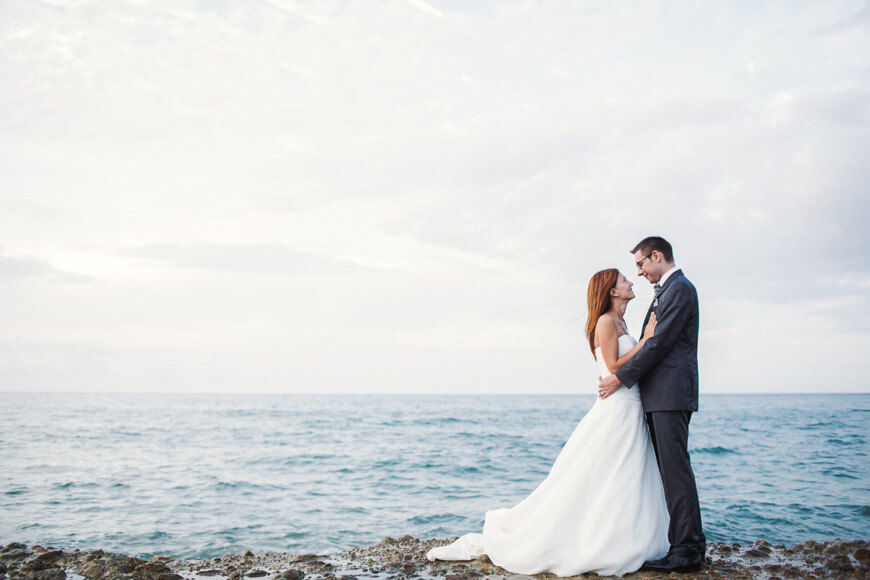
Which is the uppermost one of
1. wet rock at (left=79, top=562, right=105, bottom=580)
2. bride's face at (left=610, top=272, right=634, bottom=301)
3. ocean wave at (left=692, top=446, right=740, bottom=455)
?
bride's face at (left=610, top=272, right=634, bottom=301)

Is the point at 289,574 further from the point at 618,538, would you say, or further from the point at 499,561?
the point at 618,538

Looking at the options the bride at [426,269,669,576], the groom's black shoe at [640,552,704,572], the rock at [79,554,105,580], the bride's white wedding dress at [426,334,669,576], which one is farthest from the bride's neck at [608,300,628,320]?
the rock at [79,554,105,580]

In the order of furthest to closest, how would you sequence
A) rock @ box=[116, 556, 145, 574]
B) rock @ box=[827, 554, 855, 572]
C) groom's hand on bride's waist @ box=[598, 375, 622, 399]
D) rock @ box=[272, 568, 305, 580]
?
1. rock @ box=[116, 556, 145, 574]
2. rock @ box=[827, 554, 855, 572]
3. rock @ box=[272, 568, 305, 580]
4. groom's hand on bride's waist @ box=[598, 375, 622, 399]

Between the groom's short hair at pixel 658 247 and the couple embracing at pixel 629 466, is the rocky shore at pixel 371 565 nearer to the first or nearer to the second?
Answer: the couple embracing at pixel 629 466

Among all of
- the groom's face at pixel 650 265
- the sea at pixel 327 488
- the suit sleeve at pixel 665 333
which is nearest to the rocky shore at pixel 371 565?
the sea at pixel 327 488

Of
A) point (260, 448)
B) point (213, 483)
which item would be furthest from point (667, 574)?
point (260, 448)

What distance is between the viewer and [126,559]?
5750mm

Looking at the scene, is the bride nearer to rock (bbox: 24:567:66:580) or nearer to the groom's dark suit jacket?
the groom's dark suit jacket

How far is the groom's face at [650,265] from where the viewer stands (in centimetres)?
502

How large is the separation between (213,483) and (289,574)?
815 cm

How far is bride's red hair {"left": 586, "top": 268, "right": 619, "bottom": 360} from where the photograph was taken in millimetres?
5070

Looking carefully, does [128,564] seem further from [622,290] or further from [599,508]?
[622,290]

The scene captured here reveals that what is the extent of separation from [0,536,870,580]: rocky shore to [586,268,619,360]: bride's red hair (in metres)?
2.14

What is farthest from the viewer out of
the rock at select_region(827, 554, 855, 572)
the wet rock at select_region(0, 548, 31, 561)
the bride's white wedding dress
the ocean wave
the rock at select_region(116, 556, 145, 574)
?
the ocean wave
